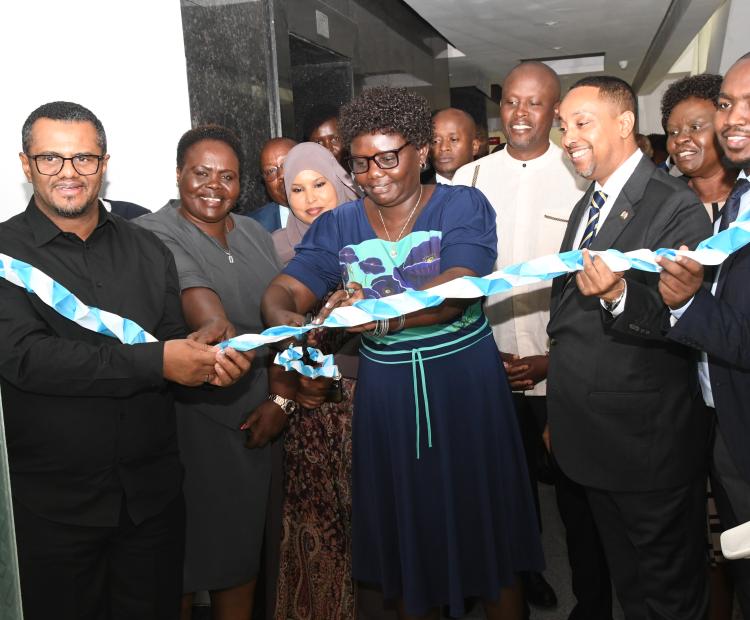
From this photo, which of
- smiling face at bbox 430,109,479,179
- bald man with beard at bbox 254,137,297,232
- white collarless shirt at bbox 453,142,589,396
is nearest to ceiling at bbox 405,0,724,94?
smiling face at bbox 430,109,479,179

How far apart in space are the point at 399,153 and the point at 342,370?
857mm

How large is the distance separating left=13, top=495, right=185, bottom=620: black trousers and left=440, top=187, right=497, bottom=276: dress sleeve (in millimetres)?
1267

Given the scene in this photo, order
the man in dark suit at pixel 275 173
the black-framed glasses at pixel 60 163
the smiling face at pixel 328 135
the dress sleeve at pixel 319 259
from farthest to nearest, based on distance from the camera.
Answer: the smiling face at pixel 328 135 < the man in dark suit at pixel 275 173 < the dress sleeve at pixel 319 259 < the black-framed glasses at pixel 60 163

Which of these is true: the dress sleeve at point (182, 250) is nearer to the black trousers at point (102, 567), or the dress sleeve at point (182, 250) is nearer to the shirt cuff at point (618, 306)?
the black trousers at point (102, 567)

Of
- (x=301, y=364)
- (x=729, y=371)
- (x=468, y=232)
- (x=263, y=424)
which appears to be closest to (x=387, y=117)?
(x=468, y=232)

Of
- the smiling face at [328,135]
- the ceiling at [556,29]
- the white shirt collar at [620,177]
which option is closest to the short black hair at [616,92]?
the white shirt collar at [620,177]

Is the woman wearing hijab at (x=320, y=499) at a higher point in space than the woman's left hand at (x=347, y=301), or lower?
lower

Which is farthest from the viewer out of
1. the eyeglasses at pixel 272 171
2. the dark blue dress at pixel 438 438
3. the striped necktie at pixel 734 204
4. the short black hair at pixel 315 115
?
the short black hair at pixel 315 115

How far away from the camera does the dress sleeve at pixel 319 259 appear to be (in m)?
2.88

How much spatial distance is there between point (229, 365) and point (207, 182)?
887mm

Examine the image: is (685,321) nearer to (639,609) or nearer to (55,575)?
(639,609)

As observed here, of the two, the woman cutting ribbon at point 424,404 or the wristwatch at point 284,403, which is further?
the wristwatch at point 284,403

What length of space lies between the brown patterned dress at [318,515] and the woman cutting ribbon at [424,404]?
19cm

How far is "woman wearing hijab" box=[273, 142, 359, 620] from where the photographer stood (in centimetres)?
299
